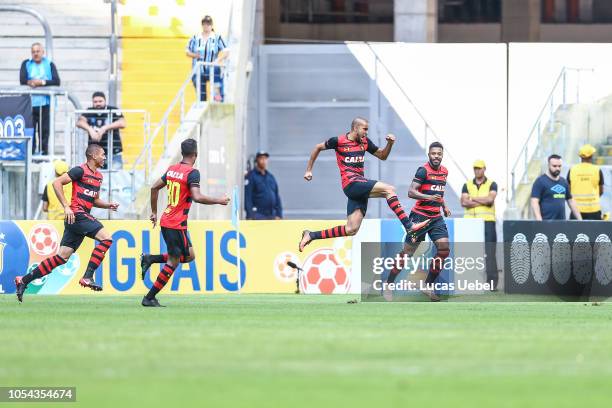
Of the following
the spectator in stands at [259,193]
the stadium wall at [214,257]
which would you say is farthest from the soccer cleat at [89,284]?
the spectator in stands at [259,193]

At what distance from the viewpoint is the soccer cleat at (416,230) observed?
17.2 metres

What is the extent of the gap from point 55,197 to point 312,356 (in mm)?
12806

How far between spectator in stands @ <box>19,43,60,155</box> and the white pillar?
35.3 feet

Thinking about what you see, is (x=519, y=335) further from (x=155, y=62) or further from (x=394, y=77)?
(x=394, y=77)

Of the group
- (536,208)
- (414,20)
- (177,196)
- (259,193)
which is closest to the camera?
(177,196)

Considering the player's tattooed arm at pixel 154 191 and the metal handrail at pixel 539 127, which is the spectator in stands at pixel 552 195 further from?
the player's tattooed arm at pixel 154 191

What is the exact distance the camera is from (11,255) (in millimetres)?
21078

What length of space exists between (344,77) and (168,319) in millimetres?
18904

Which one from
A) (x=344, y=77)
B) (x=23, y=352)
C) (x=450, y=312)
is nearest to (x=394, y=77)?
(x=344, y=77)

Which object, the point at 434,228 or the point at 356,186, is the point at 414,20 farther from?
the point at 356,186

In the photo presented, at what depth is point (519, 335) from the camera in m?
11.5

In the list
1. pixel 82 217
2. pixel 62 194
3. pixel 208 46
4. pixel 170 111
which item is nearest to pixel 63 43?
pixel 208 46

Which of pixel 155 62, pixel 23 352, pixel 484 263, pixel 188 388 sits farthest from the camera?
pixel 155 62

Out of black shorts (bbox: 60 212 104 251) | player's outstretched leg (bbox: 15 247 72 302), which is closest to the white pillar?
black shorts (bbox: 60 212 104 251)
